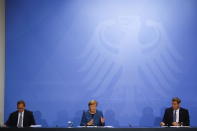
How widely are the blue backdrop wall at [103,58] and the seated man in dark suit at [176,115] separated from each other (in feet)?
1.28

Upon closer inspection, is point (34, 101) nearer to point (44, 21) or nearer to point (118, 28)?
point (44, 21)

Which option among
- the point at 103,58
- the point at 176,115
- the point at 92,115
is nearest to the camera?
the point at 92,115

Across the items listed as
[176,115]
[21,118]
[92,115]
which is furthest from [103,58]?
[21,118]

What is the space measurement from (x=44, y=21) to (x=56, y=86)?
1.20 m

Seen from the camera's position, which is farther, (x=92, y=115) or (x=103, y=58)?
(x=103, y=58)

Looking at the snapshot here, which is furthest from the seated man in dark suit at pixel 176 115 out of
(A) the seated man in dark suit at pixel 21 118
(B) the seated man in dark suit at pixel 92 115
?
(A) the seated man in dark suit at pixel 21 118

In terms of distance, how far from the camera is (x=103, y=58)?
691 cm

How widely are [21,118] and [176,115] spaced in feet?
8.52

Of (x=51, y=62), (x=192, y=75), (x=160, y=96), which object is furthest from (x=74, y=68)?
(x=192, y=75)

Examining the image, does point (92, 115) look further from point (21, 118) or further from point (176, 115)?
point (176, 115)

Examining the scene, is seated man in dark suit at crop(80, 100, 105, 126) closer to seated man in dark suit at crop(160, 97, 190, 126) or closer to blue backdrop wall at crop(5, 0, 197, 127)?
blue backdrop wall at crop(5, 0, 197, 127)

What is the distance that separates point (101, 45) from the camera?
6.91m

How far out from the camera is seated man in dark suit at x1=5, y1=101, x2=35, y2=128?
6.45m

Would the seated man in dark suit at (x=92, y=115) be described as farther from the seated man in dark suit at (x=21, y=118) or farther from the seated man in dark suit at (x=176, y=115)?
the seated man in dark suit at (x=176, y=115)
